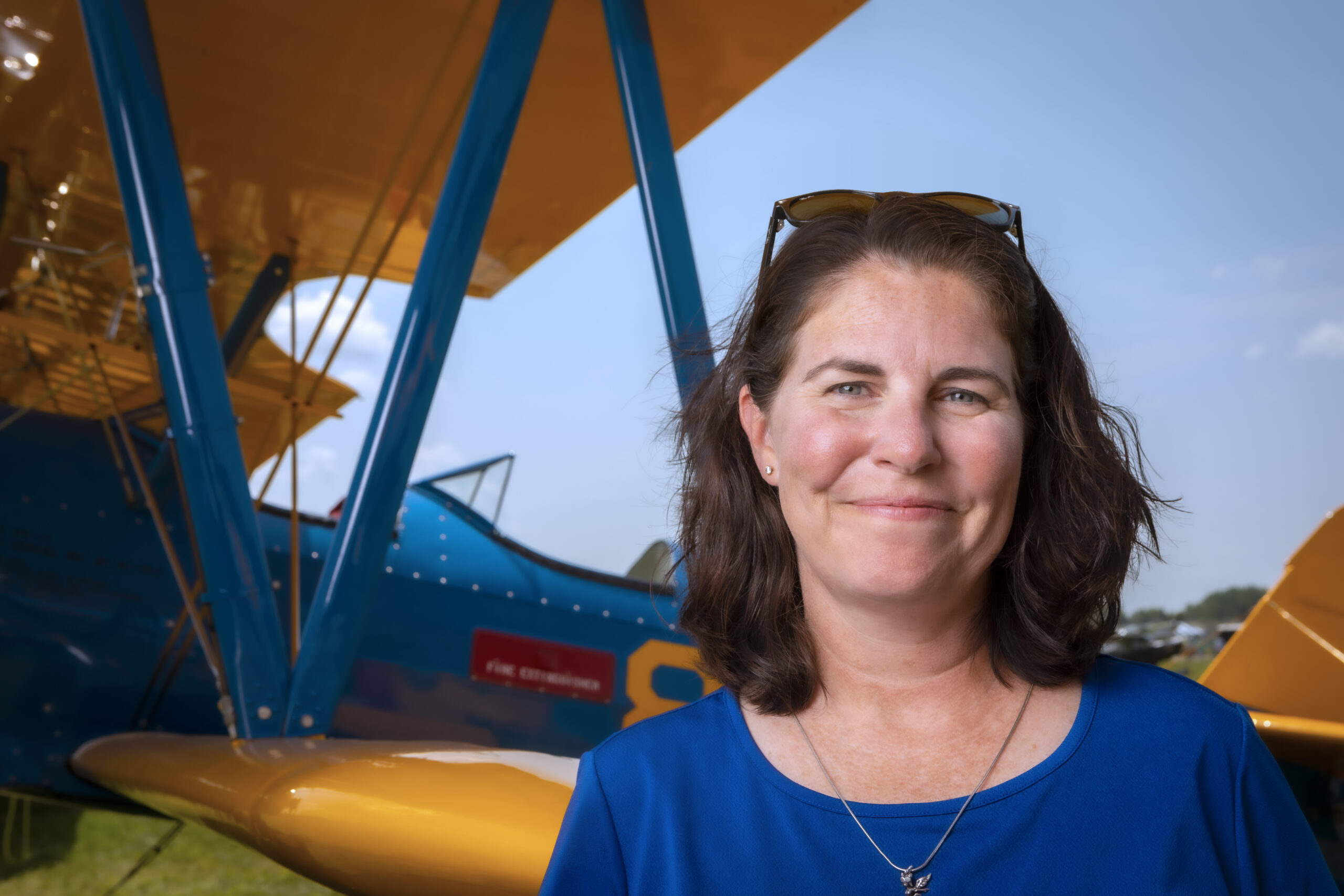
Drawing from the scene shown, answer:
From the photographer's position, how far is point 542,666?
2.98m

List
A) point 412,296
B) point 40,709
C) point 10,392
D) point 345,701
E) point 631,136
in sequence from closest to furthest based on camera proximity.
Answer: point 412,296 < point 631,136 < point 40,709 < point 345,701 < point 10,392

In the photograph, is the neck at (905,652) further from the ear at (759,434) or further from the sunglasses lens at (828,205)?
the sunglasses lens at (828,205)

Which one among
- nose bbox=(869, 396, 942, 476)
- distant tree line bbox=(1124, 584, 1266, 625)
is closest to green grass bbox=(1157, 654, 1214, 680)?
distant tree line bbox=(1124, 584, 1266, 625)

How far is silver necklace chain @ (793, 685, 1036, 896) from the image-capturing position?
67cm

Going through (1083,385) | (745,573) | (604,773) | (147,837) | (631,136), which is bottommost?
(147,837)

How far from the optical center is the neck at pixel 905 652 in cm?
76

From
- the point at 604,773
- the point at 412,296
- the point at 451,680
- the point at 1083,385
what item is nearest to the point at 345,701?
the point at 451,680

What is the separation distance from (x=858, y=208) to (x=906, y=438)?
1.00ft

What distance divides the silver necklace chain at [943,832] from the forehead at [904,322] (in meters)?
0.31

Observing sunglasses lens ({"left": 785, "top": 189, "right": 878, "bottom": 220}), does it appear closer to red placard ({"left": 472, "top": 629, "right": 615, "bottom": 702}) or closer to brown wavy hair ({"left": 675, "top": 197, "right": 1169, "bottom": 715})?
brown wavy hair ({"left": 675, "top": 197, "right": 1169, "bottom": 715})

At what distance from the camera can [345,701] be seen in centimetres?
274

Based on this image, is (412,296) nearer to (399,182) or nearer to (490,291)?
(399,182)

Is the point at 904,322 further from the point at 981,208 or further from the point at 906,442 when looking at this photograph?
the point at 981,208

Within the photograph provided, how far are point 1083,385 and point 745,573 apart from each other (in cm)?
38
